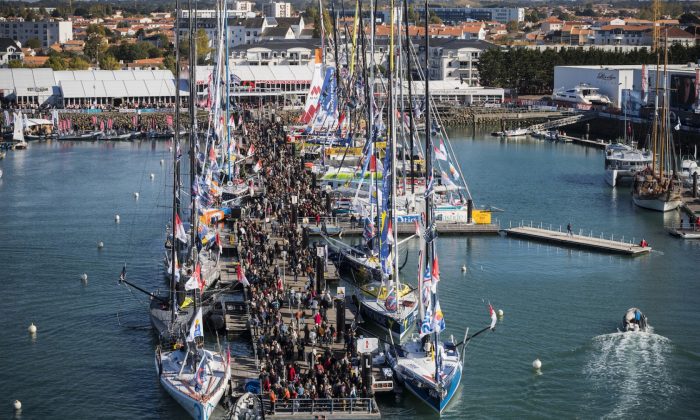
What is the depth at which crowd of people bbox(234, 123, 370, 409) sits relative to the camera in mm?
25156

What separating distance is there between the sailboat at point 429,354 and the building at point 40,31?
138728 millimetres

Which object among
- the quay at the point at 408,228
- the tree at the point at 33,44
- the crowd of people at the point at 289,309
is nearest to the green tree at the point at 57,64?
the tree at the point at 33,44

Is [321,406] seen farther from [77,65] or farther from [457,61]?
[77,65]

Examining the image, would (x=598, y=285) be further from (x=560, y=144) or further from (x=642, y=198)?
(x=560, y=144)

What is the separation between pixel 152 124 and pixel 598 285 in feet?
Result: 168

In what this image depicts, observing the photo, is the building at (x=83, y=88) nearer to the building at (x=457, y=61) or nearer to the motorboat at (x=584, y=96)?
the building at (x=457, y=61)

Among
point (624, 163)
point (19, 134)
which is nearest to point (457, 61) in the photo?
point (19, 134)

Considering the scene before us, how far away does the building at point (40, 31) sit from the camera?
15975cm

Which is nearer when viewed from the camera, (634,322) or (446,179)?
(634,322)

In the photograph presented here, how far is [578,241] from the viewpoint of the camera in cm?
4144

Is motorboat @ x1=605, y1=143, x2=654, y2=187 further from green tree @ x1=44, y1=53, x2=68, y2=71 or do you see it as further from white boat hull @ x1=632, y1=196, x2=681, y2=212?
green tree @ x1=44, y1=53, x2=68, y2=71

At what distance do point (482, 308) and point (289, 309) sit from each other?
18.5ft

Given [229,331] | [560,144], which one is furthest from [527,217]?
[560,144]

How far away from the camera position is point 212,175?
47344 millimetres
